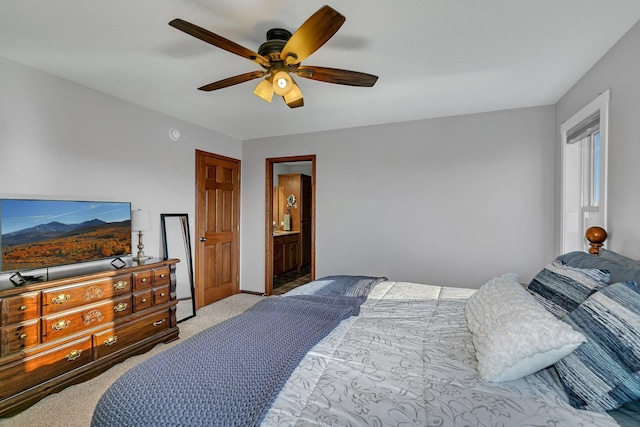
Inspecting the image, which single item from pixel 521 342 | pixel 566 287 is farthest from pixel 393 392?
pixel 566 287

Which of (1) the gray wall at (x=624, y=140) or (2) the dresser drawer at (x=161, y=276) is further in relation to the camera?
(2) the dresser drawer at (x=161, y=276)

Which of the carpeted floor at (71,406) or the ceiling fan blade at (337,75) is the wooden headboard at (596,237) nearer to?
the ceiling fan blade at (337,75)

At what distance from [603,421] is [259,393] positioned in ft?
3.32

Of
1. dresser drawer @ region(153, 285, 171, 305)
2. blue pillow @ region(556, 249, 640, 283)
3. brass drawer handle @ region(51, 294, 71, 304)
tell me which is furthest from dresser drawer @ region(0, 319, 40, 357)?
blue pillow @ region(556, 249, 640, 283)

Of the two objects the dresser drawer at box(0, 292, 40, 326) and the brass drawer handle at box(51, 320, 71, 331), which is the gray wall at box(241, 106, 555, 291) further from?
the dresser drawer at box(0, 292, 40, 326)

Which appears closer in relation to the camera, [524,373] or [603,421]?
[603,421]

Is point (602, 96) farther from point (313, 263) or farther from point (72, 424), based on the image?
point (72, 424)

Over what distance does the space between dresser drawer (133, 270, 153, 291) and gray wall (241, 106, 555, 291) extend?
2.08 meters

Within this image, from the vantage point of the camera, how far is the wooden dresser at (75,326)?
75.2 inches

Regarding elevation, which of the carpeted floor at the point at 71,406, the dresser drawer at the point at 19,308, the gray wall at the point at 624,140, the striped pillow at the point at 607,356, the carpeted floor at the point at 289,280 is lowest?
the carpeted floor at the point at 71,406

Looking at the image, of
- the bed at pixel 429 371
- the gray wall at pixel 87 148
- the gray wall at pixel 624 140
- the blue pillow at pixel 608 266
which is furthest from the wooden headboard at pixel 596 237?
the gray wall at pixel 87 148

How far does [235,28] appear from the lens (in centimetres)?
180

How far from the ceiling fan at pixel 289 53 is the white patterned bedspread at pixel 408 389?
1.48 m

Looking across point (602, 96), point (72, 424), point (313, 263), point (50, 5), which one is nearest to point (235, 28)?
point (50, 5)
